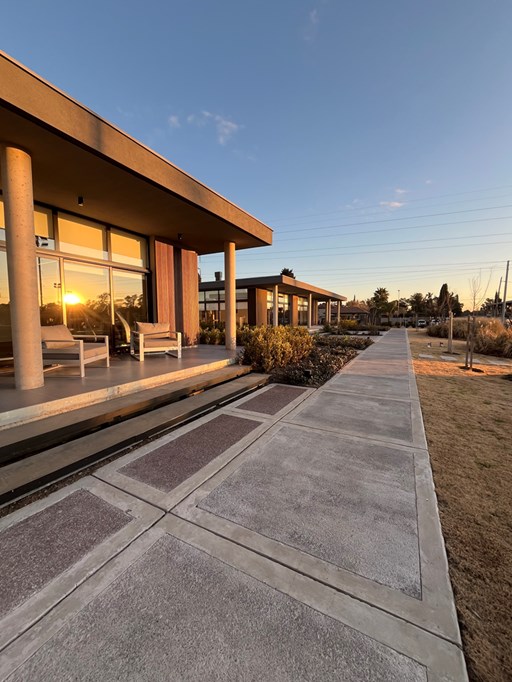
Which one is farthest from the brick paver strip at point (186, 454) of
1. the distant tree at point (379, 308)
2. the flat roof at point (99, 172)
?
the distant tree at point (379, 308)

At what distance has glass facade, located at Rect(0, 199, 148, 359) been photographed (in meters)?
5.82

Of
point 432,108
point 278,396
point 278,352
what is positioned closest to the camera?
point 278,396

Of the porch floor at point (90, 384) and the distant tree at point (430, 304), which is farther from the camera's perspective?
the distant tree at point (430, 304)

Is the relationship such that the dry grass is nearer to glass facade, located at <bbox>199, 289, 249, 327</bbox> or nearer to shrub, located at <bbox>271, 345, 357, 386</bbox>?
shrub, located at <bbox>271, 345, 357, 386</bbox>

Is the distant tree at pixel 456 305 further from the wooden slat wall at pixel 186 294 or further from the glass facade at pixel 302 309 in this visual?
the wooden slat wall at pixel 186 294

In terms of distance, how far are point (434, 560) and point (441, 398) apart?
3977 millimetres

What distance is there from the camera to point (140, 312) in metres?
8.24

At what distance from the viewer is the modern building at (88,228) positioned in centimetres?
360

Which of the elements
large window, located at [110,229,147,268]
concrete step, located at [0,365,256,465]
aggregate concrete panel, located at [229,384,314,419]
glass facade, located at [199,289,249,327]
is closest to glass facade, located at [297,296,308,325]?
glass facade, located at [199,289,249,327]

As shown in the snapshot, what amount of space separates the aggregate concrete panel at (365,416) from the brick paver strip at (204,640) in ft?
7.57

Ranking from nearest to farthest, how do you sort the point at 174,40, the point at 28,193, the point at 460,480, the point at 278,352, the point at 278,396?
the point at 460,480
the point at 28,193
the point at 278,396
the point at 278,352
the point at 174,40

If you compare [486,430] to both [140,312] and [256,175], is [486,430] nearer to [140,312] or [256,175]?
[140,312]

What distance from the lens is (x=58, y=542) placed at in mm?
1741

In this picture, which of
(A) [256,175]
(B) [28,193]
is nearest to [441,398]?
(B) [28,193]
